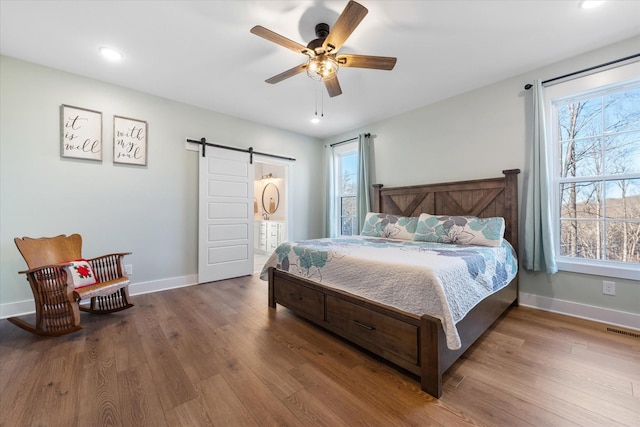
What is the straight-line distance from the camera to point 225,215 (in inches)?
155

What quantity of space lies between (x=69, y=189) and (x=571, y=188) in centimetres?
549

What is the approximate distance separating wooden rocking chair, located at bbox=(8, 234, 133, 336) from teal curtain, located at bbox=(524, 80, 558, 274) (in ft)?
14.0

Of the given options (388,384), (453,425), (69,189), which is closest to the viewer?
(453,425)

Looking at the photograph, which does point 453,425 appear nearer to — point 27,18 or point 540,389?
point 540,389

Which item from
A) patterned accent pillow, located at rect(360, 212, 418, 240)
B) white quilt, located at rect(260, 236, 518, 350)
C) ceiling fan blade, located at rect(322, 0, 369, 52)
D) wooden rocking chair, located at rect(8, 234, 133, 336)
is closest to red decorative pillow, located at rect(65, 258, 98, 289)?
wooden rocking chair, located at rect(8, 234, 133, 336)

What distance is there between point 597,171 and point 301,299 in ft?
10.5

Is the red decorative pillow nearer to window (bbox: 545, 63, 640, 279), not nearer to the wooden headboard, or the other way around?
the wooden headboard

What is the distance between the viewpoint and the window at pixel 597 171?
2330 millimetres

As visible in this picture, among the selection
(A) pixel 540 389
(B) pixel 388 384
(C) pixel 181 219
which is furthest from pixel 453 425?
(C) pixel 181 219

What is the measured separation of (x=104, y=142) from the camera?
3.00 meters

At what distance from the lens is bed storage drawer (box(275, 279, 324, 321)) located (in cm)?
219

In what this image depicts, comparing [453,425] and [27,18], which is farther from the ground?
[27,18]

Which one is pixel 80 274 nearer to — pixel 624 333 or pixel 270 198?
pixel 270 198

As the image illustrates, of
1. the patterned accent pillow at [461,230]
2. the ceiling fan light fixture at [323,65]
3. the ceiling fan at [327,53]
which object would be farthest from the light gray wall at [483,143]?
the ceiling fan light fixture at [323,65]
